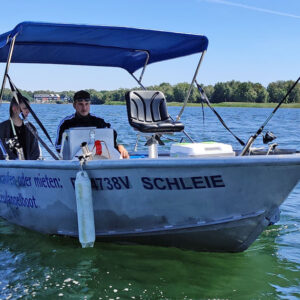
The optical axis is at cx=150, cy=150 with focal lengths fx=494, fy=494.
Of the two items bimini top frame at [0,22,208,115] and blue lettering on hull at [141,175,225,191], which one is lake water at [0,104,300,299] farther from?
bimini top frame at [0,22,208,115]

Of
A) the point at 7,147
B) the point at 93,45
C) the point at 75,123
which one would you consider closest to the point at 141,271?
the point at 75,123

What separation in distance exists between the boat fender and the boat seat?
3.99 ft

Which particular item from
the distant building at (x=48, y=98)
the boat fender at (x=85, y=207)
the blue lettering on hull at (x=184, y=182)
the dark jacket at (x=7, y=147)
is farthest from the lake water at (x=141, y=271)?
the distant building at (x=48, y=98)

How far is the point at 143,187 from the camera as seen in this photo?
4523 millimetres

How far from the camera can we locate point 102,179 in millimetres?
4633

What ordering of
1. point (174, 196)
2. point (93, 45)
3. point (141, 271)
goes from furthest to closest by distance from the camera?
1. point (93, 45)
2. point (141, 271)
3. point (174, 196)

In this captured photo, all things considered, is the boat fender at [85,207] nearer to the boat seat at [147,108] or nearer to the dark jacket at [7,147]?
the boat seat at [147,108]

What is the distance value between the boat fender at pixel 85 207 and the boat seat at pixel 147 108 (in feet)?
3.99

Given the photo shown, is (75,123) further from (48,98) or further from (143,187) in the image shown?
(48,98)

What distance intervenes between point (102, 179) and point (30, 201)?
119 centimetres

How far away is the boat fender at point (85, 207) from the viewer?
452 centimetres

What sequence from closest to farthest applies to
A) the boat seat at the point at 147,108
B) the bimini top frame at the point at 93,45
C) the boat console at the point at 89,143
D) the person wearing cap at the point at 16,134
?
the boat console at the point at 89,143
the bimini top frame at the point at 93,45
the boat seat at the point at 147,108
the person wearing cap at the point at 16,134

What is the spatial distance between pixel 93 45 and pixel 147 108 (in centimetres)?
126

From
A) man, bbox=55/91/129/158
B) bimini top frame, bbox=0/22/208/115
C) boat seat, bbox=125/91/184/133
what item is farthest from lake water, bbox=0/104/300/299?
bimini top frame, bbox=0/22/208/115
